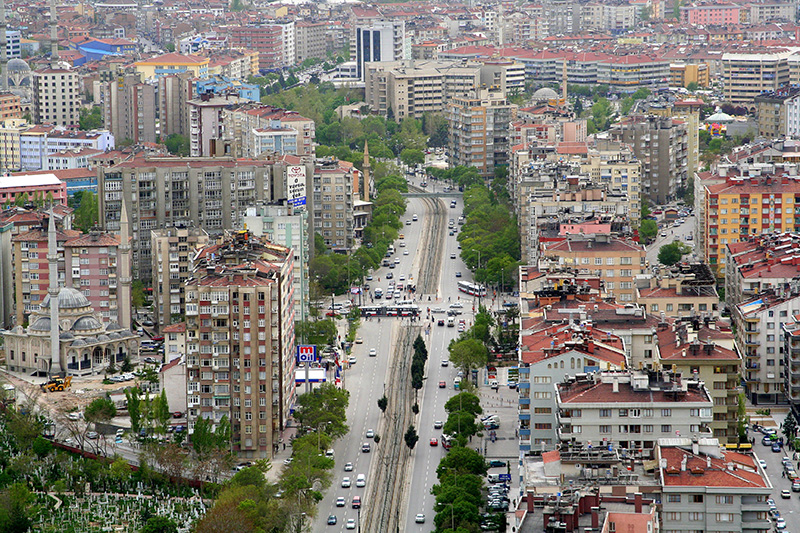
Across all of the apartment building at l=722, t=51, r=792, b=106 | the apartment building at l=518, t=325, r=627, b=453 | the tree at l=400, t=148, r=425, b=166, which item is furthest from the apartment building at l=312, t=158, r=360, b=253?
the apartment building at l=722, t=51, r=792, b=106

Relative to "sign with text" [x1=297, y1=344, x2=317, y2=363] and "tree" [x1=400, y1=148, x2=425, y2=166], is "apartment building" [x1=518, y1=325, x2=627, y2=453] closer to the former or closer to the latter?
"sign with text" [x1=297, y1=344, x2=317, y2=363]

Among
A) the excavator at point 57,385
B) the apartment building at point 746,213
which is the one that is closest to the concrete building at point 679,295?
the apartment building at point 746,213

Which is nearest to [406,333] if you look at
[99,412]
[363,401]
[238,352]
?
[363,401]

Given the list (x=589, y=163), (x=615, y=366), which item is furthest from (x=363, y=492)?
(x=589, y=163)

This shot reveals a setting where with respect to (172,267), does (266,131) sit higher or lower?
higher

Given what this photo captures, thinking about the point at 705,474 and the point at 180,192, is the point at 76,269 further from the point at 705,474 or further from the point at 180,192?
the point at 705,474

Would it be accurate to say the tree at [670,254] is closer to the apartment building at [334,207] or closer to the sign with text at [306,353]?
the apartment building at [334,207]

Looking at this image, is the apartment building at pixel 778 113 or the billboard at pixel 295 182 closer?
the billboard at pixel 295 182

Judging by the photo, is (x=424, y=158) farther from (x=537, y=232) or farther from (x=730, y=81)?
(x=537, y=232)
